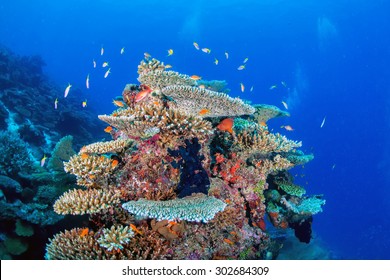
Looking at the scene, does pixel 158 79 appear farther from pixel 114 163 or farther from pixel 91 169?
pixel 91 169

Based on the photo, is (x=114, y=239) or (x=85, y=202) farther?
(x=85, y=202)

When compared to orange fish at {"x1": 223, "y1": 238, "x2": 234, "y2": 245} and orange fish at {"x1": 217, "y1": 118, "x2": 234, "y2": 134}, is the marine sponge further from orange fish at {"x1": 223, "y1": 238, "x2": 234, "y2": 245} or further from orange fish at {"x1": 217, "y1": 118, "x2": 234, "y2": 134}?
orange fish at {"x1": 217, "y1": 118, "x2": 234, "y2": 134}

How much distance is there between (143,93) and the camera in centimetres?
531

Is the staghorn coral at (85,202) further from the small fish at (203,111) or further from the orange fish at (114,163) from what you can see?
the small fish at (203,111)

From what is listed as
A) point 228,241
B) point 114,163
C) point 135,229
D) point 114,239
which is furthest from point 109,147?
point 228,241

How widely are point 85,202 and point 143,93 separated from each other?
2.35 metres

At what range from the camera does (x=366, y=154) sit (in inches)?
2726

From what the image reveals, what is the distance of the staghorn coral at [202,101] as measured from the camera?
509cm

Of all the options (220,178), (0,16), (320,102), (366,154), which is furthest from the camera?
(0,16)

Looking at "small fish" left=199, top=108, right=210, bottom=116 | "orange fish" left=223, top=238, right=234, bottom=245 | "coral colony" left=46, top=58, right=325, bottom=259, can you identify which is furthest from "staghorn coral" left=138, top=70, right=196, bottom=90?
"orange fish" left=223, top=238, right=234, bottom=245
